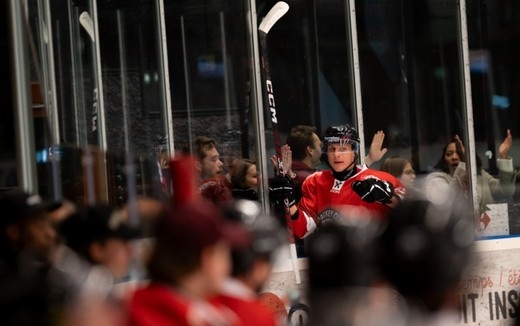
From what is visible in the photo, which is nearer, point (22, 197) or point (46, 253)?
point (46, 253)

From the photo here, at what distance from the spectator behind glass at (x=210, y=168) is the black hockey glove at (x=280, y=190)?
30 centimetres

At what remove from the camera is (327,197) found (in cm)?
884

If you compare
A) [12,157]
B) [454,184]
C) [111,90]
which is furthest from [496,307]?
[12,157]

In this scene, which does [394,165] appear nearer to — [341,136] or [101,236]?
[341,136]

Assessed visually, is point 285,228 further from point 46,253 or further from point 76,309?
point 76,309

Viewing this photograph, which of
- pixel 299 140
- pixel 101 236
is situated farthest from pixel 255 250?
pixel 299 140

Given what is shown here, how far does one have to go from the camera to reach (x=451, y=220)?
392 centimetres

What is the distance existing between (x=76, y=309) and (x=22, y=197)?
2.01 meters

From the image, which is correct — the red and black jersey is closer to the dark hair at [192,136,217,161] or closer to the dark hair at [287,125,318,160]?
the dark hair at [287,125,318,160]

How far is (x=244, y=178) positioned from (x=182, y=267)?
16.6 feet

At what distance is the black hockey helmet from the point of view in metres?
8.85

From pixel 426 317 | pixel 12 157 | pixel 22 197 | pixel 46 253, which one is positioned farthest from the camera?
pixel 12 157

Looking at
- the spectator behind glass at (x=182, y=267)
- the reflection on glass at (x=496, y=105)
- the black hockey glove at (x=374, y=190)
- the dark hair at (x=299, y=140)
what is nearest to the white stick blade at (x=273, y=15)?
the dark hair at (x=299, y=140)

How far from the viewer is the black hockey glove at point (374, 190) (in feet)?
28.3
